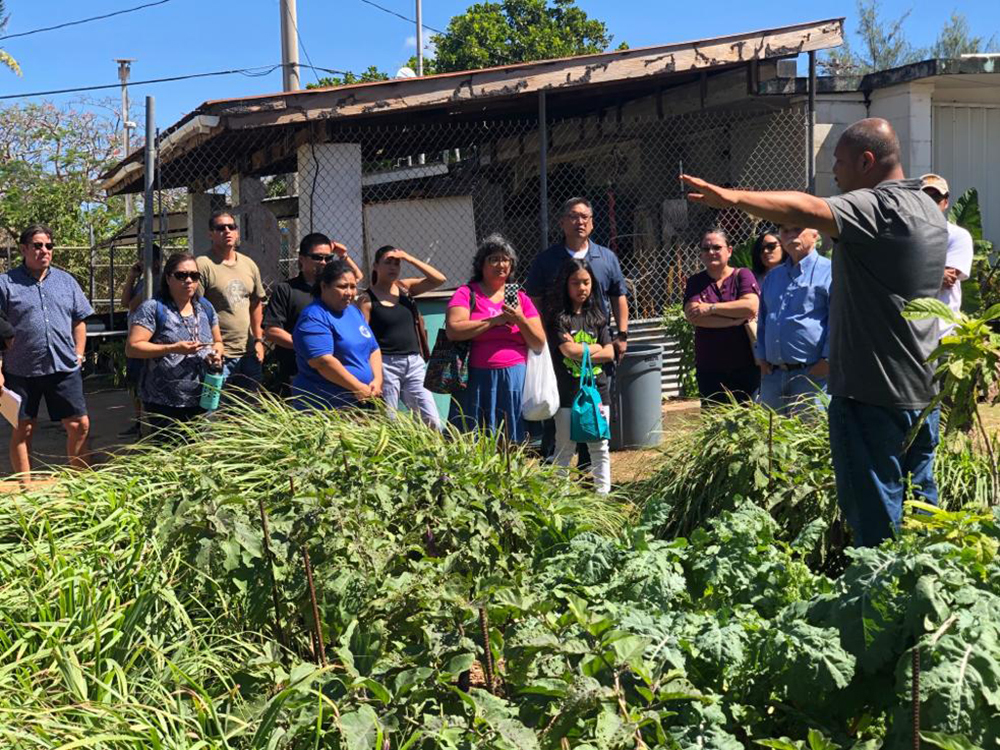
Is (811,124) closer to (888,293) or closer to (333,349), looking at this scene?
(333,349)

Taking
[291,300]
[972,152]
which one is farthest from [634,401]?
[972,152]

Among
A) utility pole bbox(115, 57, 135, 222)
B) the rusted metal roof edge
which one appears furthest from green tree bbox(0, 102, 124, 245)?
the rusted metal roof edge

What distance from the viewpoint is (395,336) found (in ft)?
23.4

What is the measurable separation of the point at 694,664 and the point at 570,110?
11947 mm

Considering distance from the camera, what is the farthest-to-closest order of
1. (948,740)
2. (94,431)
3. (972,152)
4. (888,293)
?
(972,152), (94,431), (888,293), (948,740)

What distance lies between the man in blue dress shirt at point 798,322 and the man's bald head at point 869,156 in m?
2.44

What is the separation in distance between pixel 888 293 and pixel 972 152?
10929 mm

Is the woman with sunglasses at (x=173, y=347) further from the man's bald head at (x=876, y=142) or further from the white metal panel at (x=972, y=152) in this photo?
the white metal panel at (x=972, y=152)

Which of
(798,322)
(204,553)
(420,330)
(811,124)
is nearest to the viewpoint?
(204,553)

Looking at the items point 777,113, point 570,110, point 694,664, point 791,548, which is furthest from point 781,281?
point 570,110

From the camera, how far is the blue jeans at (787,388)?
631 cm

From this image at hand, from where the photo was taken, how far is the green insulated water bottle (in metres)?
6.80

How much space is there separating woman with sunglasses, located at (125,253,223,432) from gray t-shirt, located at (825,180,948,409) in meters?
4.20

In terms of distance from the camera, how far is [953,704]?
2.51 metres
